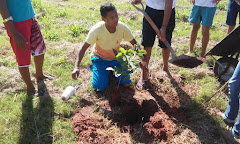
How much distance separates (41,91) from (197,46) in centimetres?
347

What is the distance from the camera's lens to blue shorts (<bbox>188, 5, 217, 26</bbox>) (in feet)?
12.9

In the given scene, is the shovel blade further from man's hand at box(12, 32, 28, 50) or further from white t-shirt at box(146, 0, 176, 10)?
man's hand at box(12, 32, 28, 50)

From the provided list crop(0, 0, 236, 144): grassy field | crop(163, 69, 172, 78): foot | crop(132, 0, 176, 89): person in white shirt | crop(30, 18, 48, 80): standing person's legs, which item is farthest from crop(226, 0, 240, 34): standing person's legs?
crop(30, 18, 48, 80): standing person's legs

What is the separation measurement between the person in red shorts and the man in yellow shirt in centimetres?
73

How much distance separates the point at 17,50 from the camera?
2.83 m

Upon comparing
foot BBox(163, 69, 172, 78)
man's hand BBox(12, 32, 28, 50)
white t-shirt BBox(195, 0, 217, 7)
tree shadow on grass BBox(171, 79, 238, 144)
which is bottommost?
tree shadow on grass BBox(171, 79, 238, 144)

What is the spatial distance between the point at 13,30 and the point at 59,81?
1169 mm

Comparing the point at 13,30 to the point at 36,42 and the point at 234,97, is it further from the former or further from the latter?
the point at 234,97

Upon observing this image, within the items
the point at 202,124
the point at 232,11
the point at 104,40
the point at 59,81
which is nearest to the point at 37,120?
the point at 59,81

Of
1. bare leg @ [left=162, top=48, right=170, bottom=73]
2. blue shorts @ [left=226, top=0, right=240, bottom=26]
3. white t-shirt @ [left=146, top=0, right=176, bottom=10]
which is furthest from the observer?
blue shorts @ [left=226, top=0, right=240, bottom=26]

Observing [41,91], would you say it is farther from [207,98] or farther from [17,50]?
[207,98]

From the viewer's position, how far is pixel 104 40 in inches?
122

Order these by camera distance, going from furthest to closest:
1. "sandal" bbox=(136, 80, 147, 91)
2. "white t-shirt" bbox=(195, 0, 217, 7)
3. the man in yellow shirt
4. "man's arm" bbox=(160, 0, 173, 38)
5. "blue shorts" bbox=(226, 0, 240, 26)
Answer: "blue shorts" bbox=(226, 0, 240, 26) < "white t-shirt" bbox=(195, 0, 217, 7) < "sandal" bbox=(136, 80, 147, 91) < "man's arm" bbox=(160, 0, 173, 38) < the man in yellow shirt

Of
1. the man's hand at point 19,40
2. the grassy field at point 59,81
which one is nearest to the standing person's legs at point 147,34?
the grassy field at point 59,81
